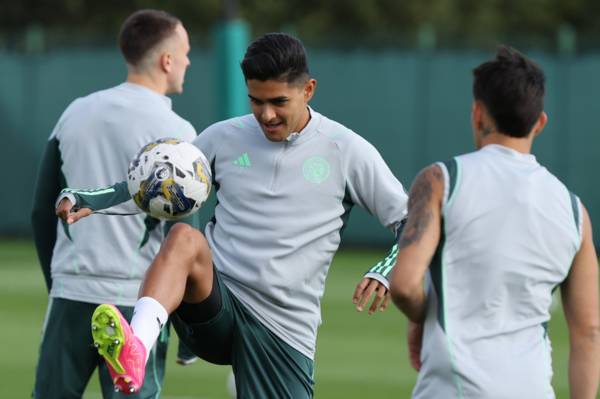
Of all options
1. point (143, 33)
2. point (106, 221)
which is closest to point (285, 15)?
point (143, 33)

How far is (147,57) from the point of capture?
23.3 feet

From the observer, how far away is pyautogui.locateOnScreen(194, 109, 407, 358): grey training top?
6059 millimetres

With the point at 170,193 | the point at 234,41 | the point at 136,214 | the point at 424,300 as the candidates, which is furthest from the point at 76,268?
the point at 234,41

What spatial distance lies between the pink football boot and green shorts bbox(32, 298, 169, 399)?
133cm

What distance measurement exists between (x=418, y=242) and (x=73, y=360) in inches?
107

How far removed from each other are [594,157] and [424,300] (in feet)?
53.5

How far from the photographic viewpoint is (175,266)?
546 cm

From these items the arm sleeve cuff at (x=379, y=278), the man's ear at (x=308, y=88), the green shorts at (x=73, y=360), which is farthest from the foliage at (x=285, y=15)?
the arm sleeve cuff at (x=379, y=278)

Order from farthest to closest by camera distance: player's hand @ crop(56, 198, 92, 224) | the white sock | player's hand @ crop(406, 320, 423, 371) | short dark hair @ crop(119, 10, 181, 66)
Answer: short dark hair @ crop(119, 10, 181, 66), player's hand @ crop(56, 198, 92, 224), the white sock, player's hand @ crop(406, 320, 423, 371)

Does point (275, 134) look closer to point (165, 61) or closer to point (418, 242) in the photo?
point (165, 61)

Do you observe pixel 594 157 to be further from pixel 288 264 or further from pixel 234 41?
pixel 288 264

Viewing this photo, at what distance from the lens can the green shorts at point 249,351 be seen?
604 centimetres

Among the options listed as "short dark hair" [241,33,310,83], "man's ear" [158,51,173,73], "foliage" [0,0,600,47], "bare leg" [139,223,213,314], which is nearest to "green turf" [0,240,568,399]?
"man's ear" [158,51,173,73]

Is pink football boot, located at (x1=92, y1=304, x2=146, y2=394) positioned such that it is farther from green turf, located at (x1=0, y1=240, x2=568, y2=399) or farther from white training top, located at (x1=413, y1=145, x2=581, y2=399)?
green turf, located at (x1=0, y1=240, x2=568, y2=399)
